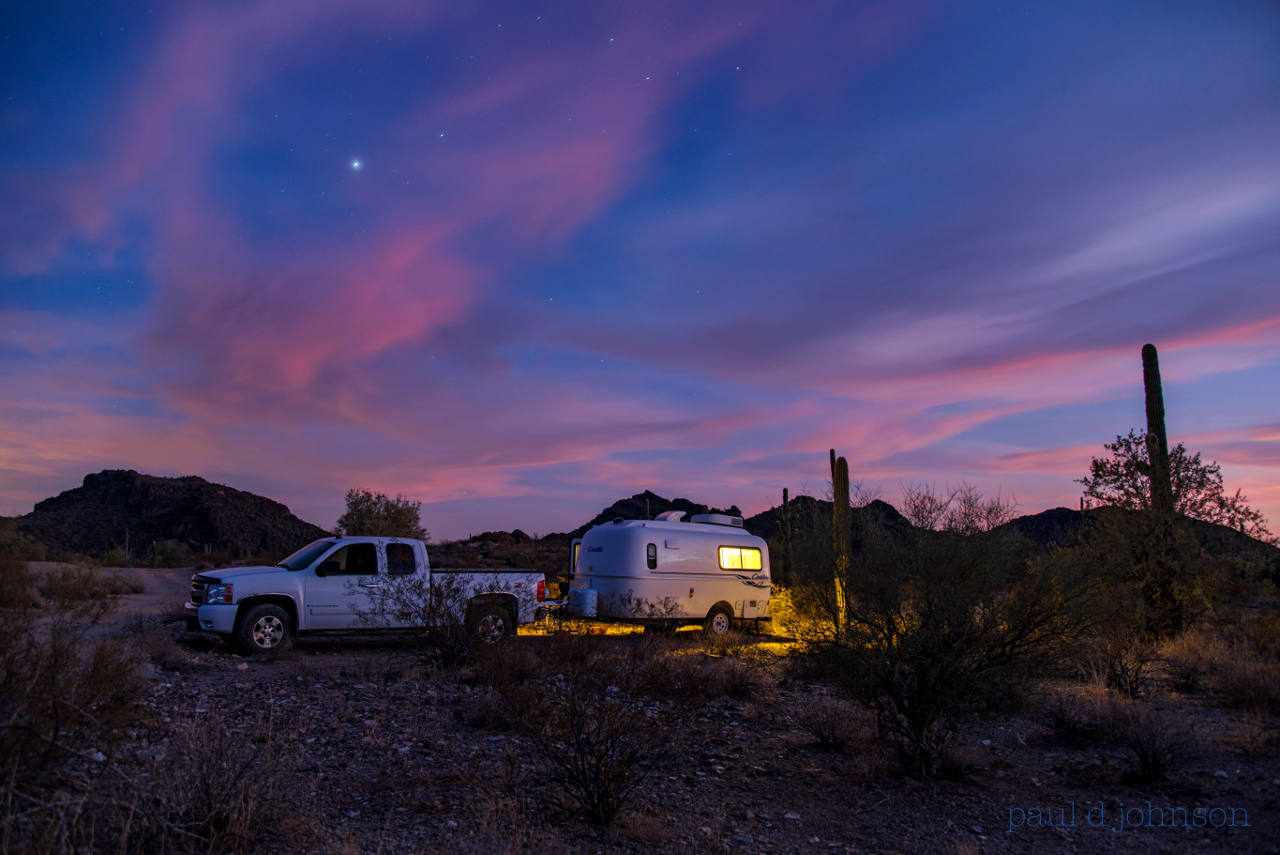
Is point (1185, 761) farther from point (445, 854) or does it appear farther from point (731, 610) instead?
point (731, 610)

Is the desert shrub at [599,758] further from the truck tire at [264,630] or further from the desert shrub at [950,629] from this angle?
the truck tire at [264,630]

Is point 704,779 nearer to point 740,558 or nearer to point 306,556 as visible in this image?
point 306,556

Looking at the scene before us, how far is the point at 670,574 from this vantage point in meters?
17.5

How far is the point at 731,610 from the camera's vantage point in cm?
1897

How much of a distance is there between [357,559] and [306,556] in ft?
3.15

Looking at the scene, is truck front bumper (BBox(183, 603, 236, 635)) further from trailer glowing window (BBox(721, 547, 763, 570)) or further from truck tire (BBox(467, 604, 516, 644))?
trailer glowing window (BBox(721, 547, 763, 570))

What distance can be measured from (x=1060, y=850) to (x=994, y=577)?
2273 millimetres

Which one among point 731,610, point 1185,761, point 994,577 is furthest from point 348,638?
point 1185,761

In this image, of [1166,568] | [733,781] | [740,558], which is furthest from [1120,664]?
[740,558]

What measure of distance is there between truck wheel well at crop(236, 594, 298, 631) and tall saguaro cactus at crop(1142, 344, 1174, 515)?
53.6ft

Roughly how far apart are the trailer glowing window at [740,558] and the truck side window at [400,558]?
7705mm

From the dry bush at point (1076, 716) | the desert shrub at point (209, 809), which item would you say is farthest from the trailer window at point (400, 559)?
the dry bush at point (1076, 716)

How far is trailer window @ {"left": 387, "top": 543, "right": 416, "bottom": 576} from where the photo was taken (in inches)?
557

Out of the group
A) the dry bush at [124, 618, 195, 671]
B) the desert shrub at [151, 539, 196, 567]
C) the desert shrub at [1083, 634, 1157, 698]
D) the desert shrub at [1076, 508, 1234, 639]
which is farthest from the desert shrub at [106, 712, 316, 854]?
the desert shrub at [151, 539, 196, 567]
